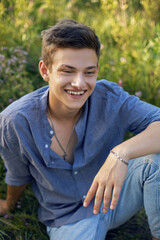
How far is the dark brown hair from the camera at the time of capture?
164 centimetres

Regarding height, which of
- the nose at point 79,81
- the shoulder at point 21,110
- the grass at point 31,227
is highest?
the nose at point 79,81

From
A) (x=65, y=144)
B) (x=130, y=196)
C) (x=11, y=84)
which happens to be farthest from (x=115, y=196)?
(x=11, y=84)

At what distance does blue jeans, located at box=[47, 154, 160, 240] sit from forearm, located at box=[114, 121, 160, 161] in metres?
0.09

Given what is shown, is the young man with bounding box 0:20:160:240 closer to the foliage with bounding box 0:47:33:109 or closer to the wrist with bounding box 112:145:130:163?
the wrist with bounding box 112:145:130:163

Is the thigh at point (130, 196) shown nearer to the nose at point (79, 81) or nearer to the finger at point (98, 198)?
the finger at point (98, 198)

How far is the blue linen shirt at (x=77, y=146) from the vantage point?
70.3 inches

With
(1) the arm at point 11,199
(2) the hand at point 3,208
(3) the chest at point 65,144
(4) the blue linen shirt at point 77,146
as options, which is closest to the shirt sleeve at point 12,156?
(4) the blue linen shirt at point 77,146

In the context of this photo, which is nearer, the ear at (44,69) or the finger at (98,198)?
the finger at (98,198)

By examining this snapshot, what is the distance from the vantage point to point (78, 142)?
1887 mm

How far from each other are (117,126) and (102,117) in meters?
0.13

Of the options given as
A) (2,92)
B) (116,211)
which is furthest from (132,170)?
(2,92)

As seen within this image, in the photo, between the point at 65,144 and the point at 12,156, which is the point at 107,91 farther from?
the point at 12,156

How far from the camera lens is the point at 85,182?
1.96 metres

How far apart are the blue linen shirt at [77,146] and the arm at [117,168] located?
5.7 inches
